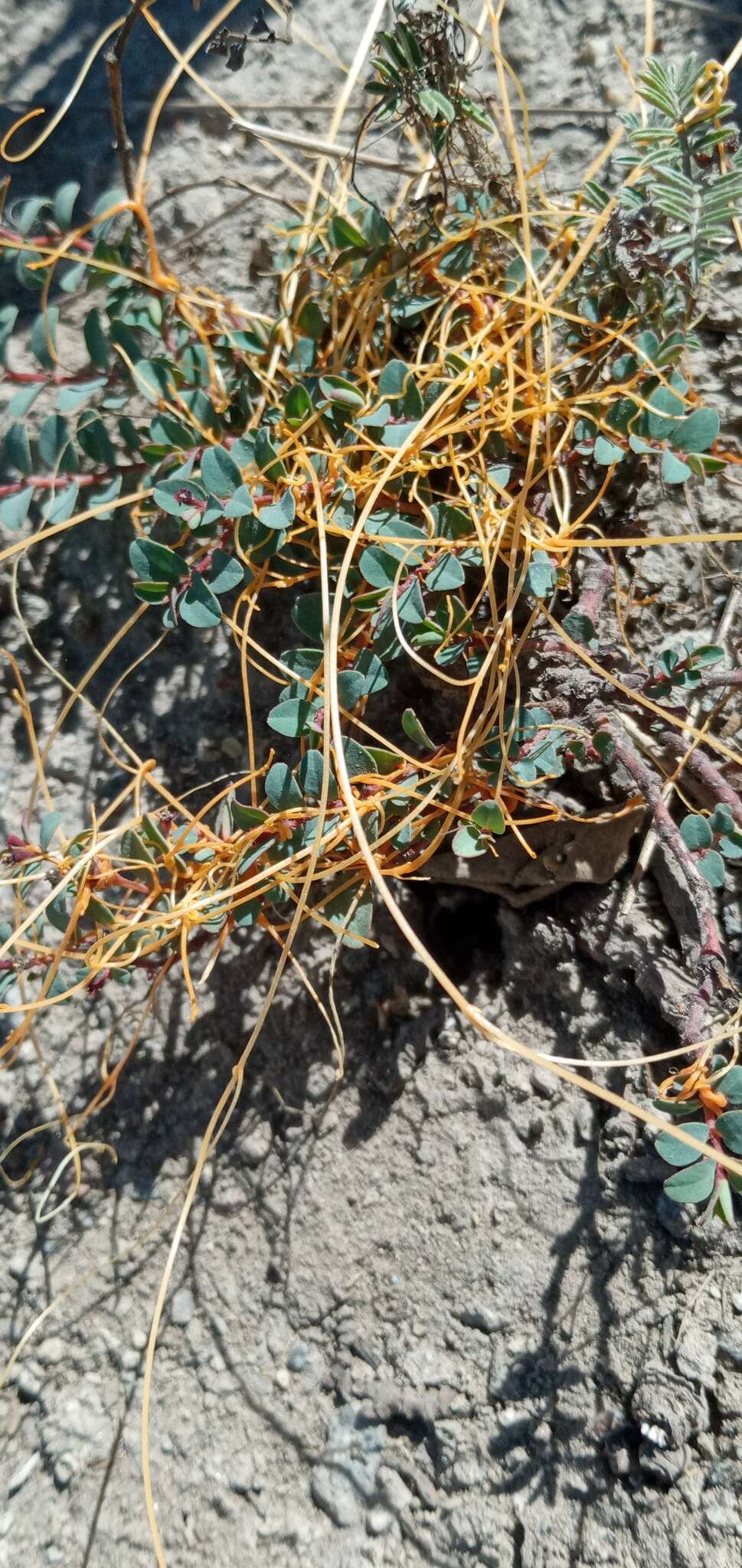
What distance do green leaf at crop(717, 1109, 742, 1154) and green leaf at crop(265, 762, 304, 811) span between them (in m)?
0.50

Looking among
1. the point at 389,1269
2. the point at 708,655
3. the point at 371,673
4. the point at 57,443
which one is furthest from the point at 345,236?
the point at 389,1269

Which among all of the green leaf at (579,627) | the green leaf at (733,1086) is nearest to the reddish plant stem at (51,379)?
the green leaf at (579,627)

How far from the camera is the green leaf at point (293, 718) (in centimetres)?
101

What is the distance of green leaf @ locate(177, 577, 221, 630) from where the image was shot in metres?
1.00

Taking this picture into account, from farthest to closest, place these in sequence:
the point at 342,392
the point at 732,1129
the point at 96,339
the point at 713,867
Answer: the point at 96,339
the point at 342,392
the point at 713,867
the point at 732,1129

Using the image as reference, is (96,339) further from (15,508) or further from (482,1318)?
(482,1318)

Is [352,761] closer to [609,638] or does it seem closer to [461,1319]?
[609,638]

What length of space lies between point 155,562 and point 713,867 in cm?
66

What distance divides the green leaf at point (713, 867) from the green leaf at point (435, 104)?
849 millimetres

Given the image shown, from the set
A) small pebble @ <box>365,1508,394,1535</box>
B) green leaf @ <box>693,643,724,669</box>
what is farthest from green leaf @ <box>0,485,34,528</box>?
small pebble @ <box>365,1508,394,1535</box>

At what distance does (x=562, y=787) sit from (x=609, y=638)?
0.64ft

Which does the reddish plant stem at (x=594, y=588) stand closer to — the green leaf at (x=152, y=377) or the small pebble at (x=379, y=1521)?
the green leaf at (x=152, y=377)

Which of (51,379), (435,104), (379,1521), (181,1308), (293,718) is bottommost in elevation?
(379,1521)

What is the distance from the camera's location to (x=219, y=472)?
1036 mm
